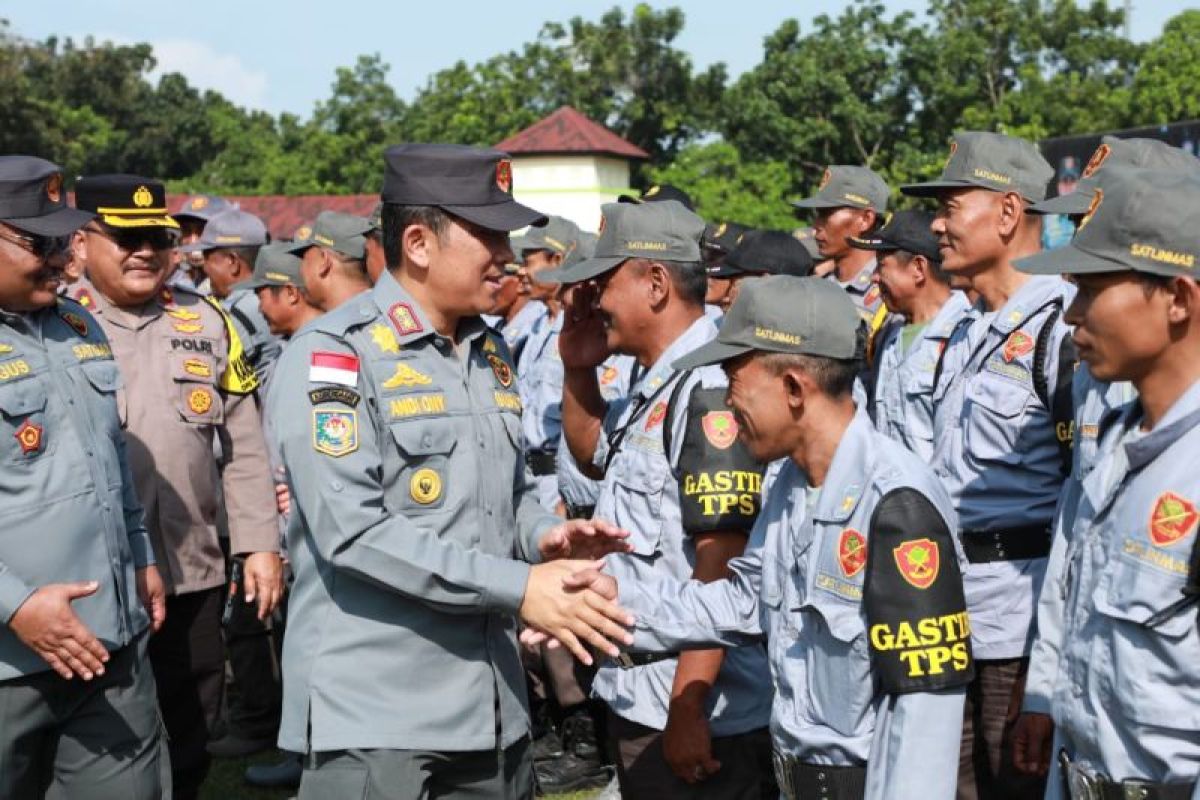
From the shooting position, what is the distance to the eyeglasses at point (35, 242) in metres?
4.17

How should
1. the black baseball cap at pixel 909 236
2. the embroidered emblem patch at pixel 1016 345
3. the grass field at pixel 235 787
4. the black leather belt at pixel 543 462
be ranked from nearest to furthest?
the embroidered emblem patch at pixel 1016 345
the black baseball cap at pixel 909 236
the grass field at pixel 235 787
the black leather belt at pixel 543 462

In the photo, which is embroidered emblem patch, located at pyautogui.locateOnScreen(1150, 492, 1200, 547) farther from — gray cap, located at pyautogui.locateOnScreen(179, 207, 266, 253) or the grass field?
gray cap, located at pyautogui.locateOnScreen(179, 207, 266, 253)

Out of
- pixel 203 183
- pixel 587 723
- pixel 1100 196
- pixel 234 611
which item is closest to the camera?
pixel 1100 196

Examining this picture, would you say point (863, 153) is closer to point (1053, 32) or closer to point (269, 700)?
point (1053, 32)

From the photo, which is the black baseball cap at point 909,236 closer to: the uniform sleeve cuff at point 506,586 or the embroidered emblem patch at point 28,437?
the uniform sleeve cuff at point 506,586

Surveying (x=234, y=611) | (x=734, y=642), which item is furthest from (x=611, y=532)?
(x=234, y=611)

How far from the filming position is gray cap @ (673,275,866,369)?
3.35m

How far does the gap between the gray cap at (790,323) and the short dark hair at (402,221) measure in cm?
81

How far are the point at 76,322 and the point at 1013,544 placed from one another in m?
3.19

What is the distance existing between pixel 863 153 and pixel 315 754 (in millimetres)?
42506

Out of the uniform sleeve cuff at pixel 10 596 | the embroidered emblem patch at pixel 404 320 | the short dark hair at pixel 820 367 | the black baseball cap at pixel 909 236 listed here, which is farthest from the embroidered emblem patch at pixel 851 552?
the black baseball cap at pixel 909 236

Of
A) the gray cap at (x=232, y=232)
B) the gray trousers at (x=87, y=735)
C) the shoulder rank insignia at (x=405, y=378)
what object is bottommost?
the gray trousers at (x=87, y=735)

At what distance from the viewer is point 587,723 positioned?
7.11 m

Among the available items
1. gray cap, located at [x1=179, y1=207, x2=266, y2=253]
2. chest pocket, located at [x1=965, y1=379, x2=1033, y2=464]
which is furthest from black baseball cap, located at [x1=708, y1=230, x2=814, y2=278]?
gray cap, located at [x1=179, y1=207, x2=266, y2=253]
